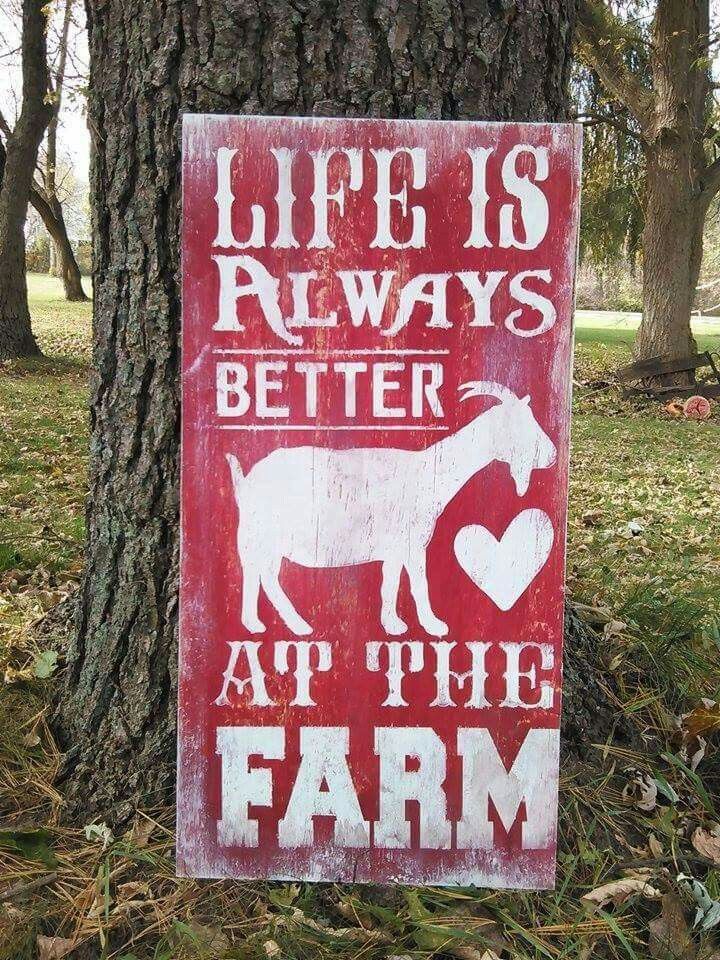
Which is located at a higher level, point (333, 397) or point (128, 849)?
point (333, 397)

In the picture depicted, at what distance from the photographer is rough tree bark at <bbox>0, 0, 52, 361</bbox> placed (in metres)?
11.3

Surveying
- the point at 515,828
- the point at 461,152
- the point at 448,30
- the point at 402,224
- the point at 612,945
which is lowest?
the point at 612,945

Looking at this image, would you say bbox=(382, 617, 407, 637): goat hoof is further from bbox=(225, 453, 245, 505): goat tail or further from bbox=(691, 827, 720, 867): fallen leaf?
bbox=(691, 827, 720, 867): fallen leaf

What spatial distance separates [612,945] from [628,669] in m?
0.84

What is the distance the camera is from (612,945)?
176 cm

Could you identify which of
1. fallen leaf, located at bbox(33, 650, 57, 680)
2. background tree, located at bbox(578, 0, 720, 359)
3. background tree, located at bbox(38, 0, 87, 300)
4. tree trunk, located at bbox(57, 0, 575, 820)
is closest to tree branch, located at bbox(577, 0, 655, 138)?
background tree, located at bbox(578, 0, 720, 359)

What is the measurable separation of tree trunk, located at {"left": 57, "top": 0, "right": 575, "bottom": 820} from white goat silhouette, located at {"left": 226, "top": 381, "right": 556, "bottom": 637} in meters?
0.27

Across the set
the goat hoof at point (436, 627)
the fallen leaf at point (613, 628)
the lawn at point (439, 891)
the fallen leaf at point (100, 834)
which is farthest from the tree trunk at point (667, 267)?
the fallen leaf at point (100, 834)

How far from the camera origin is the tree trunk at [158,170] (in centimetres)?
181

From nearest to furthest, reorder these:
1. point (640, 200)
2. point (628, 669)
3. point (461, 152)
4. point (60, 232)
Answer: point (461, 152) < point (628, 669) < point (640, 200) < point (60, 232)

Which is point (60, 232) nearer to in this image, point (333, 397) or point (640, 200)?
point (640, 200)

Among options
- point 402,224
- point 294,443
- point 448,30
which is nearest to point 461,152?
point 402,224

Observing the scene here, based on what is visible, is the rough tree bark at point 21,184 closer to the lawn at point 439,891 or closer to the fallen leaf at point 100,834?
the lawn at point 439,891

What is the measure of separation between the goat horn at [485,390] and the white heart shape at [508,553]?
248 mm
